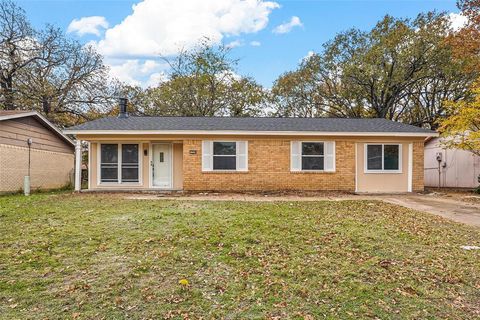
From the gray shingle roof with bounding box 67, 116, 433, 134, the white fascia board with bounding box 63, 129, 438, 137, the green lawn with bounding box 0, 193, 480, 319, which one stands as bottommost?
the green lawn with bounding box 0, 193, 480, 319

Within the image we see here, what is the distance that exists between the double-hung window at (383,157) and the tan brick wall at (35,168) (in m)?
14.1

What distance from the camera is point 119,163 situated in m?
13.5

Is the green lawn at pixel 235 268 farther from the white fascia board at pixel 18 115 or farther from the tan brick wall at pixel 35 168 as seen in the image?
the white fascia board at pixel 18 115

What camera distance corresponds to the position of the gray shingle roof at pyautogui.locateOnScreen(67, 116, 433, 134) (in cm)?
1301

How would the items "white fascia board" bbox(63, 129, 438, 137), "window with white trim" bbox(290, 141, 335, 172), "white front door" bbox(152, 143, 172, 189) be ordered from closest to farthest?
"white fascia board" bbox(63, 129, 438, 137) → "window with white trim" bbox(290, 141, 335, 172) → "white front door" bbox(152, 143, 172, 189)

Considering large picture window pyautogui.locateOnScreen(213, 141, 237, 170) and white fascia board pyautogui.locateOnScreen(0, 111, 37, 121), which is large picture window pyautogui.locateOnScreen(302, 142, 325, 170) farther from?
white fascia board pyautogui.locateOnScreen(0, 111, 37, 121)

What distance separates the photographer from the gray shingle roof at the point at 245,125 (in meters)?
13.0

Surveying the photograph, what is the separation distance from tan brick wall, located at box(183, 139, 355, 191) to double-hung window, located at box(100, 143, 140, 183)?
7.42 feet

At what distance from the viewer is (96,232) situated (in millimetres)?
5648

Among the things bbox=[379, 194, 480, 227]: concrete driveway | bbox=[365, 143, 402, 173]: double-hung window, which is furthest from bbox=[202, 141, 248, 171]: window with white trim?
bbox=[379, 194, 480, 227]: concrete driveway

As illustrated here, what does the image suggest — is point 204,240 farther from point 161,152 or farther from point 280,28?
point 280,28

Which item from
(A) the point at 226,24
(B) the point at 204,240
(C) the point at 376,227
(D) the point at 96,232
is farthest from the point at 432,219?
(A) the point at 226,24

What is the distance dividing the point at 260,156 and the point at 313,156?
2.18m

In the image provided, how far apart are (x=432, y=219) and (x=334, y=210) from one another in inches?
86.0
